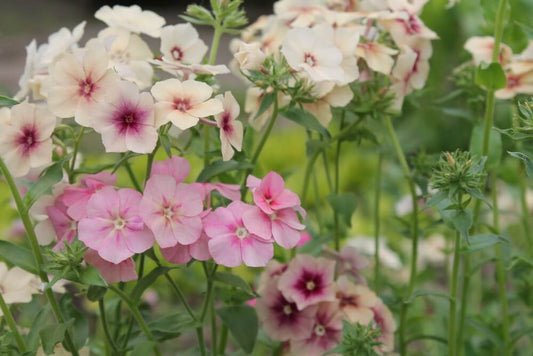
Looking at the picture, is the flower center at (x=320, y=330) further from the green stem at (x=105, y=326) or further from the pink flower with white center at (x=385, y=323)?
the green stem at (x=105, y=326)

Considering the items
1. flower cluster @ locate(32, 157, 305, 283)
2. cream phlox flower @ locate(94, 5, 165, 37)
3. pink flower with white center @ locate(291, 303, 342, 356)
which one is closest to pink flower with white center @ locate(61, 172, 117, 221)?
flower cluster @ locate(32, 157, 305, 283)

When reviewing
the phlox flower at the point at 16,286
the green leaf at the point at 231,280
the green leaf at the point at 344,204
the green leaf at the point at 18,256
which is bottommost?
the green leaf at the point at 344,204

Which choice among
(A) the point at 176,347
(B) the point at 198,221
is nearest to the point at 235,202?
(B) the point at 198,221

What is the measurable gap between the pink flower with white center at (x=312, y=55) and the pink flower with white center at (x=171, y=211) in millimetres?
196

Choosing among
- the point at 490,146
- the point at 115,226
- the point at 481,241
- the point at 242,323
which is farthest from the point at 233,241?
the point at 490,146

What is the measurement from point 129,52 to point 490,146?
0.50m

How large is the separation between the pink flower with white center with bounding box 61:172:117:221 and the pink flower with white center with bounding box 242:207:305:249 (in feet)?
0.57

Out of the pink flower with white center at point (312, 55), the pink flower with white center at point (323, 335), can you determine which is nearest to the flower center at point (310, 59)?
the pink flower with white center at point (312, 55)

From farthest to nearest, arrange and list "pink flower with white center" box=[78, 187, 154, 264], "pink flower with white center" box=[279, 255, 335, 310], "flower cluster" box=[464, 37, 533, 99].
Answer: "flower cluster" box=[464, 37, 533, 99], "pink flower with white center" box=[279, 255, 335, 310], "pink flower with white center" box=[78, 187, 154, 264]

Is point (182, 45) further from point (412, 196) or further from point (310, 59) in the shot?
point (412, 196)

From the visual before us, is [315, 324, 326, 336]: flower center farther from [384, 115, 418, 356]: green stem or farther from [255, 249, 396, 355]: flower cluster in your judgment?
[384, 115, 418, 356]: green stem

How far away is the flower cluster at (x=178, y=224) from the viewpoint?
2.56 ft

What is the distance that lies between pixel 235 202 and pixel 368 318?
28cm

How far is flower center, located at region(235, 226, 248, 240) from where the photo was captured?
0.80 m
